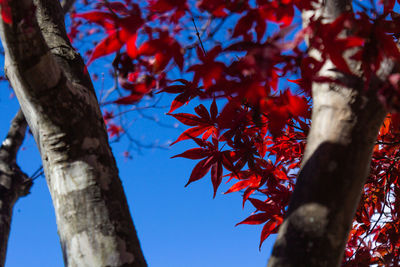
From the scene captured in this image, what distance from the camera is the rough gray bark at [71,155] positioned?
31.6 inches

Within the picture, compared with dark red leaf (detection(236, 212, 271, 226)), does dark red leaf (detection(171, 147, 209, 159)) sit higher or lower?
higher

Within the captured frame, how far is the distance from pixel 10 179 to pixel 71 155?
1957 millimetres

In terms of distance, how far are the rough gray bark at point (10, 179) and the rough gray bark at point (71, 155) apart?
156 centimetres

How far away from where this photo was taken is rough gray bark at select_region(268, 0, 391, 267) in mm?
705

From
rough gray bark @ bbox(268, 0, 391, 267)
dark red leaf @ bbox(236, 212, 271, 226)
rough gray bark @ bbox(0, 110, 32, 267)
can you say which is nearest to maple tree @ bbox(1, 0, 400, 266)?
rough gray bark @ bbox(268, 0, 391, 267)

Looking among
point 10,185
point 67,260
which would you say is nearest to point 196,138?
point 67,260

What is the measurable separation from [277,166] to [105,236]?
2.82 feet

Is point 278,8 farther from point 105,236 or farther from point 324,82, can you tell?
point 105,236

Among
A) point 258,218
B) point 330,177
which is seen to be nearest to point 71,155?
point 330,177

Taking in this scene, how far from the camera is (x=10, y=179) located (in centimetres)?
253

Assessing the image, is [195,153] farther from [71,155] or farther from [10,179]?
[10,179]

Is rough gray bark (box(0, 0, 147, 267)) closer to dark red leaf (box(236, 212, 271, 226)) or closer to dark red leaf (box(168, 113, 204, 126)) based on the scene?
dark red leaf (box(168, 113, 204, 126))

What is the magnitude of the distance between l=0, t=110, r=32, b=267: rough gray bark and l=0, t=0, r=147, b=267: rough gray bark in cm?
156

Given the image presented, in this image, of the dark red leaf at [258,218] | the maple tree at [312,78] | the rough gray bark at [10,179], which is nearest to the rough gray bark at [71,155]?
the maple tree at [312,78]
